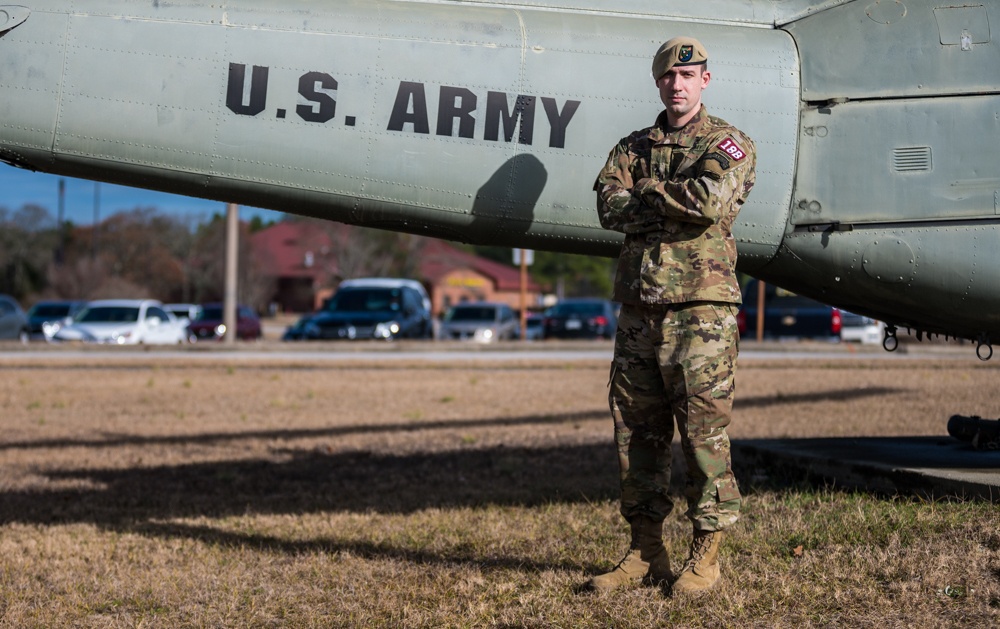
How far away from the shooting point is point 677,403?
4027mm

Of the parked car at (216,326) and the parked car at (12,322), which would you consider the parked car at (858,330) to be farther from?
the parked car at (12,322)

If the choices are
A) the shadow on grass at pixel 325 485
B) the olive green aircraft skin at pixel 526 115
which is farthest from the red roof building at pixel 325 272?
the olive green aircraft skin at pixel 526 115

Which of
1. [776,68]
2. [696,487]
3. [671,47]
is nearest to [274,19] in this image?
[671,47]

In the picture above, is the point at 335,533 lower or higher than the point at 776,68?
lower

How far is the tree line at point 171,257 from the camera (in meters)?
65.1

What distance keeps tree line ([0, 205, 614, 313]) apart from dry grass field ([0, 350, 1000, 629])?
52933 mm

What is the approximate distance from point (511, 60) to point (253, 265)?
67280mm

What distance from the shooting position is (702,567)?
397 cm

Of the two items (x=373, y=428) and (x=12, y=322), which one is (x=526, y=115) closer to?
(x=373, y=428)

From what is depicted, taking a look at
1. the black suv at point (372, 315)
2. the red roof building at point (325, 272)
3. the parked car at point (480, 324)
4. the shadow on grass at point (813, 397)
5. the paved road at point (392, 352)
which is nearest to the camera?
the shadow on grass at point (813, 397)

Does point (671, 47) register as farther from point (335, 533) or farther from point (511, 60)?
point (335, 533)

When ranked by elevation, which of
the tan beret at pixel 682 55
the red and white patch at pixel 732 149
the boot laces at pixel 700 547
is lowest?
the boot laces at pixel 700 547

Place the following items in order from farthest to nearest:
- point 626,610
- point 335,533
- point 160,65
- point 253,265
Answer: point 253,265
point 335,533
point 160,65
point 626,610

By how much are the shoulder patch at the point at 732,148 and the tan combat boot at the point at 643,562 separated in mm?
1603
